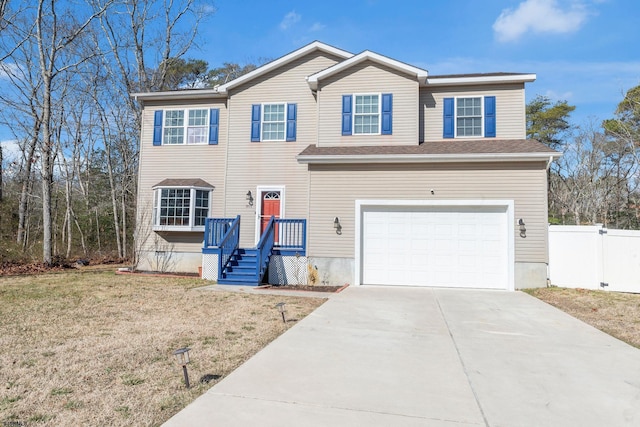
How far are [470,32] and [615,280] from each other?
341 inches

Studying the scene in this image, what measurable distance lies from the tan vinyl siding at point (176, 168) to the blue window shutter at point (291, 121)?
2422mm

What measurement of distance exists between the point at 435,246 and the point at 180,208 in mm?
8636

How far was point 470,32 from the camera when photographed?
485 inches

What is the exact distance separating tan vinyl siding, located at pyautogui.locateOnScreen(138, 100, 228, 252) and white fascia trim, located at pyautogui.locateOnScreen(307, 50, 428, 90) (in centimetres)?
386

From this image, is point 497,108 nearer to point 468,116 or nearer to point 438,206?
point 468,116

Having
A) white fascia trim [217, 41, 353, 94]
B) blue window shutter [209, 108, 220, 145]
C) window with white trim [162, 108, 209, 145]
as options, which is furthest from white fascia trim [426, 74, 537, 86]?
window with white trim [162, 108, 209, 145]

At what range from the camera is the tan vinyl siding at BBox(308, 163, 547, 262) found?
9.95 m

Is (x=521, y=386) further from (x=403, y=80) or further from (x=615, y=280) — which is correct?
(x=403, y=80)

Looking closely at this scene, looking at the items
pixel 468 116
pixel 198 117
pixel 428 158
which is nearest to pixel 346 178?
pixel 428 158

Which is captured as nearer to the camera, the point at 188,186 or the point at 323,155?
the point at 323,155

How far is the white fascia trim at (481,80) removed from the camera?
38.1 ft

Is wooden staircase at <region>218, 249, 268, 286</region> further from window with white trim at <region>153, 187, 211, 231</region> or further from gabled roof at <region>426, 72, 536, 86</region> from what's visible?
gabled roof at <region>426, 72, 536, 86</region>

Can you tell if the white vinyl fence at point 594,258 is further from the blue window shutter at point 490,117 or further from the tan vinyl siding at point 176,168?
the tan vinyl siding at point 176,168

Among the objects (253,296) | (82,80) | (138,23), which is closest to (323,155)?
(253,296)
